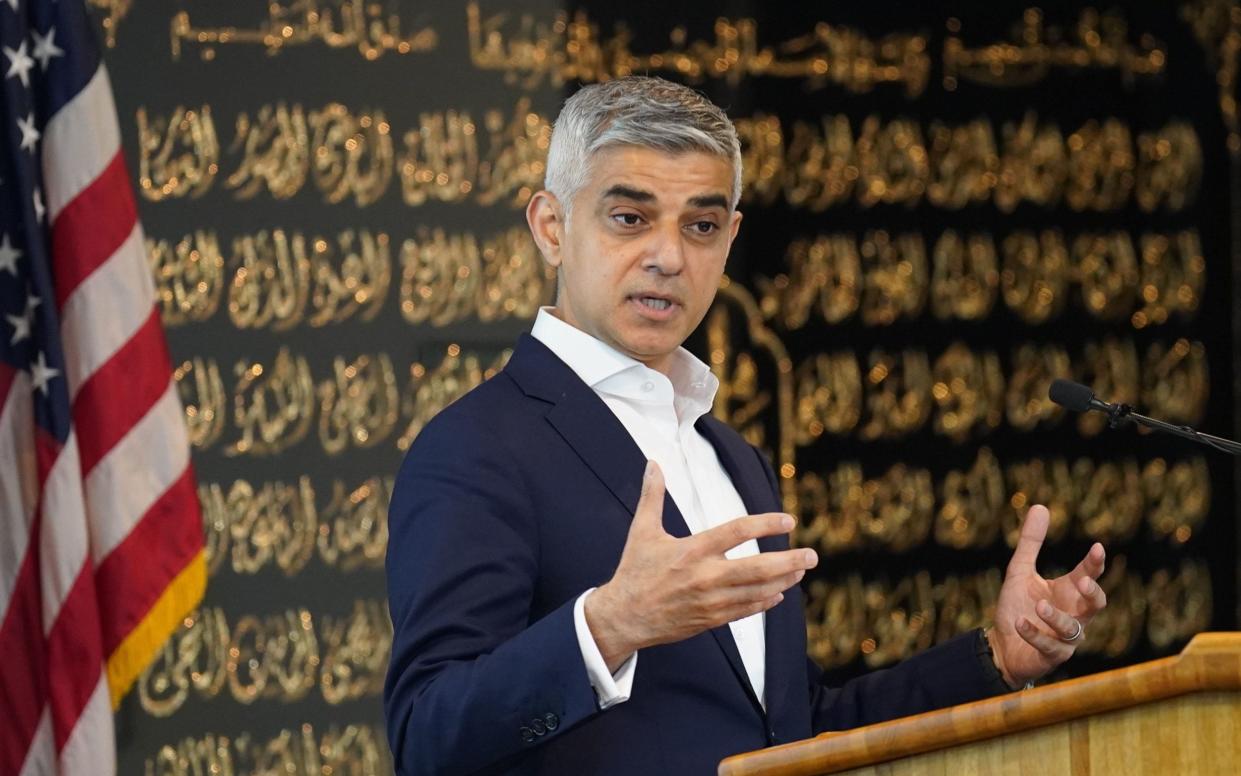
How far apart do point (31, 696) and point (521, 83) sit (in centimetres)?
172

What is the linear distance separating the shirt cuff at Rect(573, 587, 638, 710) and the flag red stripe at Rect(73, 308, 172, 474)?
1849mm

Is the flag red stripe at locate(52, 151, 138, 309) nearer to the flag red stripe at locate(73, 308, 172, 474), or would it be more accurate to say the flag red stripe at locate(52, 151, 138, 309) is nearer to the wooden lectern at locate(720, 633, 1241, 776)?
the flag red stripe at locate(73, 308, 172, 474)

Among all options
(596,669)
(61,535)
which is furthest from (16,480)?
(596,669)

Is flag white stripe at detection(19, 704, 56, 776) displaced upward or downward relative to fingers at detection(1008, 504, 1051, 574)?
downward

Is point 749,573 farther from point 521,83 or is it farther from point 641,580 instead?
point 521,83

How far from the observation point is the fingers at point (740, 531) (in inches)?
58.0

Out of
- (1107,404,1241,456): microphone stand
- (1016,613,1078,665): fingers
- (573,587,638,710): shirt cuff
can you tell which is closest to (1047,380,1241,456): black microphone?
(1107,404,1241,456): microphone stand

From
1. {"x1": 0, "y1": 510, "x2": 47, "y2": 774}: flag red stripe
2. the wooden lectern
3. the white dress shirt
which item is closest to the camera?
the wooden lectern

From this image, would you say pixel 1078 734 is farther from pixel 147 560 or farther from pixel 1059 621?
pixel 147 560

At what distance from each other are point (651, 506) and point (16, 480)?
194cm

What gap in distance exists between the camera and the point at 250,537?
3.76 metres

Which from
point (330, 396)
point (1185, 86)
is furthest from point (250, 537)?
point (1185, 86)

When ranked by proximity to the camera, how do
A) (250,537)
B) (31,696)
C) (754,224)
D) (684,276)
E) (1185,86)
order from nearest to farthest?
1. (684,276)
2. (31,696)
3. (250,537)
4. (754,224)
5. (1185,86)

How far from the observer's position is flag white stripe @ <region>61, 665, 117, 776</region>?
312 cm
